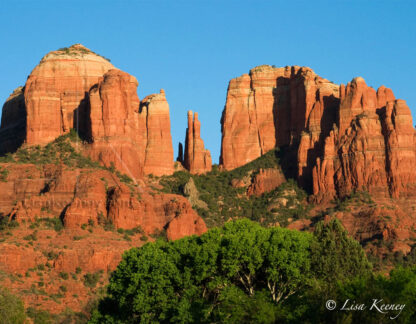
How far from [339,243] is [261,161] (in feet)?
254

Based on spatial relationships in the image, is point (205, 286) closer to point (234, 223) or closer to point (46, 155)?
point (234, 223)

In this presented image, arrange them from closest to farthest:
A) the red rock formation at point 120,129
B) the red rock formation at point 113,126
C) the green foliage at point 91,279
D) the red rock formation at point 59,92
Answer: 1. the green foliage at point 91,279
2. the red rock formation at point 113,126
3. the red rock formation at point 120,129
4. the red rock formation at point 59,92

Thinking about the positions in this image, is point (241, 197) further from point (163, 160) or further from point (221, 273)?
point (221, 273)

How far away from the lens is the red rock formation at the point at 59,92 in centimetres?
16588

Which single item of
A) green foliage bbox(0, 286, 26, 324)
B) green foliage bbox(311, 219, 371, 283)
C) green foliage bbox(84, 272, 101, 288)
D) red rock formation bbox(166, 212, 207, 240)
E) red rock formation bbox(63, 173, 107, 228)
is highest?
red rock formation bbox(63, 173, 107, 228)

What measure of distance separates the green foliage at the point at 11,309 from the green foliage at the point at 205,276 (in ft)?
28.0

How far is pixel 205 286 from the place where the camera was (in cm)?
10262

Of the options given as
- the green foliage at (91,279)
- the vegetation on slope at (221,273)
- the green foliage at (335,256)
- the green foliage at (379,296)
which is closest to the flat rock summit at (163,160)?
the green foliage at (91,279)

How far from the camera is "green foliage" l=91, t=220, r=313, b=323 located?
326ft

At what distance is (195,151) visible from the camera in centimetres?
18362

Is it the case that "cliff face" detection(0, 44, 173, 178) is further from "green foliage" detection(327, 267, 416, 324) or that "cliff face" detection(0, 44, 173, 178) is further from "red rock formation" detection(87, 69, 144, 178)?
"green foliage" detection(327, 267, 416, 324)

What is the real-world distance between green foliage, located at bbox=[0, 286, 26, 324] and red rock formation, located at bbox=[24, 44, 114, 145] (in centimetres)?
5786

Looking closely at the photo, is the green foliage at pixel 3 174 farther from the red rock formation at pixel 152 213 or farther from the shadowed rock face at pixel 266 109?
the shadowed rock face at pixel 266 109

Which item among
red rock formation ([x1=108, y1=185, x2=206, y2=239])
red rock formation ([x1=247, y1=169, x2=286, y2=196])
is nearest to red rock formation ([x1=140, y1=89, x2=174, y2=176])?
red rock formation ([x1=247, y1=169, x2=286, y2=196])
